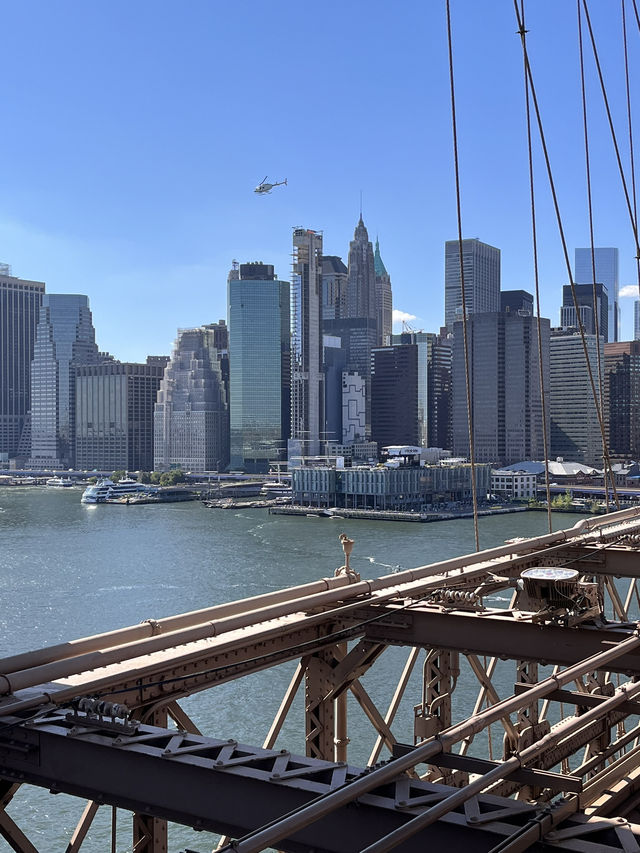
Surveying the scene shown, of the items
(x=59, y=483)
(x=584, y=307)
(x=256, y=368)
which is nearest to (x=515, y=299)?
(x=584, y=307)

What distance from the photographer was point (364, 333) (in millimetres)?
121750

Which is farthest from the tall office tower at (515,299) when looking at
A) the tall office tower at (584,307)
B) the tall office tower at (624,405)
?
the tall office tower at (624,405)

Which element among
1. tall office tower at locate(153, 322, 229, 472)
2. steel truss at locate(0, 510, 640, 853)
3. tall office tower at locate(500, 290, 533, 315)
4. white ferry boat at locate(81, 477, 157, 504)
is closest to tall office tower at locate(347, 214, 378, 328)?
tall office tower at locate(500, 290, 533, 315)

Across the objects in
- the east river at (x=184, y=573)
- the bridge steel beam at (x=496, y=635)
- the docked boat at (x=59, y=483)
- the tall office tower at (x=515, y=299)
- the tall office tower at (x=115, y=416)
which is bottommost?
the east river at (x=184, y=573)

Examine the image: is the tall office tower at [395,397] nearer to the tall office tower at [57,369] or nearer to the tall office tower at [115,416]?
the tall office tower at [115,416]

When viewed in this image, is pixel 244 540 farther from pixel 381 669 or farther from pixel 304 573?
pixel 381 669

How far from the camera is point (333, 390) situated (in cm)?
11138

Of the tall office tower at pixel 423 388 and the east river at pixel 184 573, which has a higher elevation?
the tall office tower at pixel 423 388

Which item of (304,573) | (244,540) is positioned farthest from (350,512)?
(304,573)

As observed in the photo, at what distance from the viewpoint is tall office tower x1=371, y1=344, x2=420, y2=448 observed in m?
106

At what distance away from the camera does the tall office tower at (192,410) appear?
10544 cm

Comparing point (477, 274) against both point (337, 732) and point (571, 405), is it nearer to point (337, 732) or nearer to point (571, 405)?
point (571, 405)

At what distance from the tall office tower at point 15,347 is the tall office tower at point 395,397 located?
50735 millimetres

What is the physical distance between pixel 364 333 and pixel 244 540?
82574 mm
